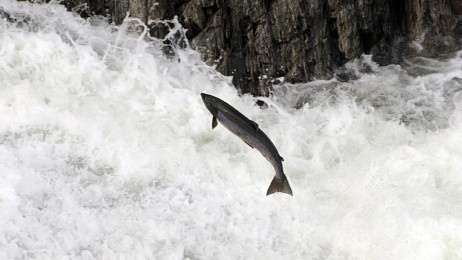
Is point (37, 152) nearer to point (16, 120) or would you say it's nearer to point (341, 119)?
point (16, 120)

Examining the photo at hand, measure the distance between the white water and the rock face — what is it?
0.71ft

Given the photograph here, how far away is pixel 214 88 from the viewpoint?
244 inches

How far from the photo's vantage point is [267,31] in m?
6.31

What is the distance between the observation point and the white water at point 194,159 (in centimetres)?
431

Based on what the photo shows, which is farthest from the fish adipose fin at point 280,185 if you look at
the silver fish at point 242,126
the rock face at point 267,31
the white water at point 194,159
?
the rock face at point 267,31

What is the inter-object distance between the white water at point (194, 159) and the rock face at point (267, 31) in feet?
0.71

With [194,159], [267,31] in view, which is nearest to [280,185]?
[194,159]

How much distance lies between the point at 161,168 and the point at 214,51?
1.85m

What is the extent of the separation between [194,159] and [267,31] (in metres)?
1.90

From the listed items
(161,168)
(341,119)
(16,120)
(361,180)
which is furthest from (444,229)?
(16,120)

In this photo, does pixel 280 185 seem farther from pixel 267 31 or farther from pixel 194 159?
pixel 267 31

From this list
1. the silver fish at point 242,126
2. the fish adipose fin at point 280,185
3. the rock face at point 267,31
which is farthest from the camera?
the rock face at point 267,31

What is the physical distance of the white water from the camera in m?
4.31

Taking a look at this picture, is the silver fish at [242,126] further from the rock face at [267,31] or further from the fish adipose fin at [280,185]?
the rock face at [267,31]
